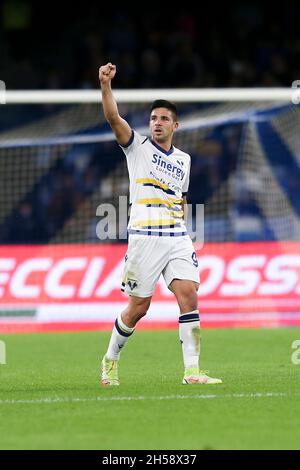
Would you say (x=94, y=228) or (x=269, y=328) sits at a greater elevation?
(x=94, y=228)

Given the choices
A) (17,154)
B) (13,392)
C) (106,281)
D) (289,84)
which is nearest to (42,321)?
(106,281)

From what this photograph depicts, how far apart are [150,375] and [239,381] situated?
3.34ft

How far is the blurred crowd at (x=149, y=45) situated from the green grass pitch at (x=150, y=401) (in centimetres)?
1015

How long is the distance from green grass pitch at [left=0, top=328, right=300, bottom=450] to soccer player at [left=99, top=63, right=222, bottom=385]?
16.8 inches

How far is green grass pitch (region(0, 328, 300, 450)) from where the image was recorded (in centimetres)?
666

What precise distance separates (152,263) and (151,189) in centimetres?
62

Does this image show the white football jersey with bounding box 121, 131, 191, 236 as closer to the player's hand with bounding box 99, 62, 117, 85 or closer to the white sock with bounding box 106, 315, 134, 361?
the player's hand with bounding box 99, 62, 117, 85

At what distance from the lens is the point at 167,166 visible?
9.27 m

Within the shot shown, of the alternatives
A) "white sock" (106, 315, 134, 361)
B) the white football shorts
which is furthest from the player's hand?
"white sock" (106, 315, 134, 361)

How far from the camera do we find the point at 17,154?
17750mm

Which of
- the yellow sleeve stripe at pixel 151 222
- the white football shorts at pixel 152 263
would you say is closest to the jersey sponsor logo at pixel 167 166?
the yellow sleeve stripe at pixel 151 222

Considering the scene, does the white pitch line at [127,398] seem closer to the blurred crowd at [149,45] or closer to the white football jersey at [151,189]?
the white football jersey at [151,189]

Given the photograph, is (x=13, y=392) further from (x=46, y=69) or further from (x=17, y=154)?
(x=46, y=69)

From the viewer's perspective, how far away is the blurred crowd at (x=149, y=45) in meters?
22.5
